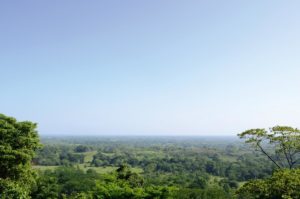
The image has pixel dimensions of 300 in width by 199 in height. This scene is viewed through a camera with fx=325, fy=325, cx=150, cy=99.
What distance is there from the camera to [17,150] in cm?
2755

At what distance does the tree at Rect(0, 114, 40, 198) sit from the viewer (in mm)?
26917

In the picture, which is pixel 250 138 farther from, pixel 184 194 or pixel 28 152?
pixel 184 194

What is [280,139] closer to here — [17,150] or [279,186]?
[279,186]

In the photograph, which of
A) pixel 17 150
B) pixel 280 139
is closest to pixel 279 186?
pixel 280 139

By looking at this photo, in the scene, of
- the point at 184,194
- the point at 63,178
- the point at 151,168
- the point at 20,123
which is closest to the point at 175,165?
the point at 151,168

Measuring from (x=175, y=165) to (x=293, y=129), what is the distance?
118 m

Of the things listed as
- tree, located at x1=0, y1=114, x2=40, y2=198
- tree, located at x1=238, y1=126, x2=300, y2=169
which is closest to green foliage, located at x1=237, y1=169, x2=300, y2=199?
tree, located at x1=238, y1=126, x2=300, y2=169

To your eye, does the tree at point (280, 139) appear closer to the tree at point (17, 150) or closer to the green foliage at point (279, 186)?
the green foliage at point (279, 186)

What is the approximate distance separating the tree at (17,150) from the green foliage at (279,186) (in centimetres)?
1752

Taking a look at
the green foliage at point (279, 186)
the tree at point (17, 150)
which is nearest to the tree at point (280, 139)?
the green foliage at point (279, 186)

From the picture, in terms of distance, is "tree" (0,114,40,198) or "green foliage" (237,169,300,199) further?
"tree" (0,114,40,198)

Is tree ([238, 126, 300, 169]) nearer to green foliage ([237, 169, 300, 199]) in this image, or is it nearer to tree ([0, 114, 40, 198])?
green foliage ([237, 169, 300, 199])

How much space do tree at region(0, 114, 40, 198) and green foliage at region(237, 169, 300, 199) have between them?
17.5 m

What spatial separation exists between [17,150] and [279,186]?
812 inches
